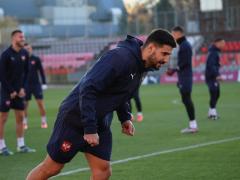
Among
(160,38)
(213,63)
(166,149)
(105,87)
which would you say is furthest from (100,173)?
(213,63)

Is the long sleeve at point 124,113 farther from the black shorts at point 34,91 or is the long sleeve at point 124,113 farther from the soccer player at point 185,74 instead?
the black shorts at point 34,91

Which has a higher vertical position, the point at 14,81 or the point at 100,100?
the point at 100,100

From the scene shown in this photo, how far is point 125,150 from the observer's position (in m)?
11.6

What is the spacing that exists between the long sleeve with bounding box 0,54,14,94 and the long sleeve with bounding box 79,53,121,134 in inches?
227

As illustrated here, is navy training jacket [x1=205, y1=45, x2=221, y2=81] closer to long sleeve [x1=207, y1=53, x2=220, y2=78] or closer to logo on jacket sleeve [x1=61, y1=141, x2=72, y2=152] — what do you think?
long sleeve [x1=207, y1=53, x2=220, y2=78]

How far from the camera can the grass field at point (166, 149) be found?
9.10 meters

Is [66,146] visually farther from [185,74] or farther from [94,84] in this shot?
[185,74]

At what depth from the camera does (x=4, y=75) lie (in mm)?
11656

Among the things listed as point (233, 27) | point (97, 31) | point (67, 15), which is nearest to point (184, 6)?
point (97, 31)

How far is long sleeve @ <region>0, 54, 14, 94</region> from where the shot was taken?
11.6 meters

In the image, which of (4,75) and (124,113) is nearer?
(124,113)

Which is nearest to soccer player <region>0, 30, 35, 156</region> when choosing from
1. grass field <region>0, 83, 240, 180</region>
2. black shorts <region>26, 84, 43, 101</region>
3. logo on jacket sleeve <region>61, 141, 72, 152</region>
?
grass field <region>0, 83, 240, 180</region>

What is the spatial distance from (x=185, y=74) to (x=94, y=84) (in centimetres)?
833

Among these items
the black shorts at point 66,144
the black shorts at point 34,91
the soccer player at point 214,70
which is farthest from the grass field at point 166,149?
the black shorts at point 66,144
